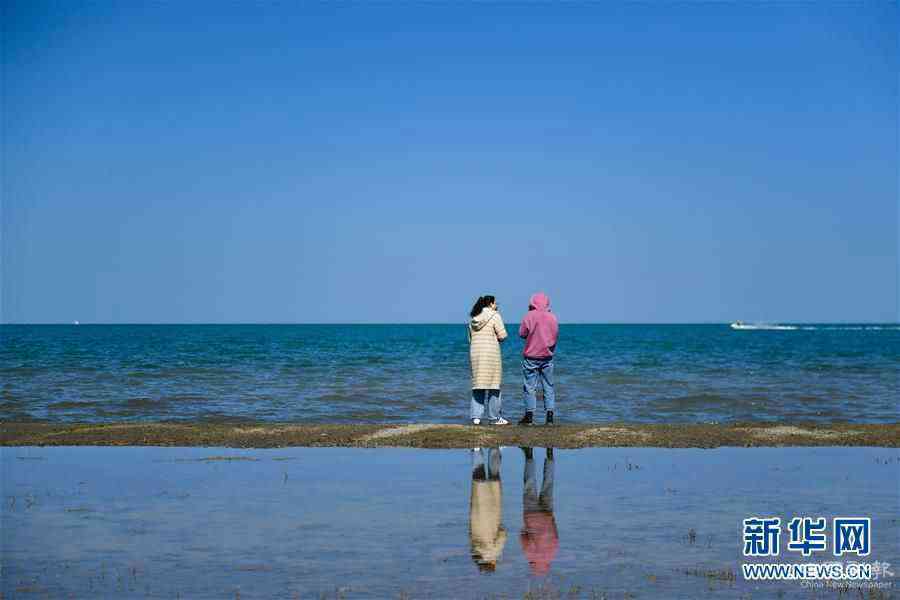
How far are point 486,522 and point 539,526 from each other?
1.63 feet

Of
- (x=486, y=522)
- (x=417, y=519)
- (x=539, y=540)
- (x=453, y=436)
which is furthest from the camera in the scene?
(x=453, y=436)

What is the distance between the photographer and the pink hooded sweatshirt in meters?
18.2

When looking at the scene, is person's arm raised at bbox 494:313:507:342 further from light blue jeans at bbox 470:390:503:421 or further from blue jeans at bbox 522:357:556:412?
light blue jeans at bbox 470:390:503:421

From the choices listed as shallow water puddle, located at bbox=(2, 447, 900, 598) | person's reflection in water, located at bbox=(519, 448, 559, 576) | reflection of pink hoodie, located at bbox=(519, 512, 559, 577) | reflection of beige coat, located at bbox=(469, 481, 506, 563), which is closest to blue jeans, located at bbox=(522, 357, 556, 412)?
shallow water puddle, located at bbox=(2, 447, 900, 598)

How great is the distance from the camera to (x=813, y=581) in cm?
758

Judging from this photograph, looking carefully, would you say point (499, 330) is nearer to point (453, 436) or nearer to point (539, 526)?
A: point (453, 436)

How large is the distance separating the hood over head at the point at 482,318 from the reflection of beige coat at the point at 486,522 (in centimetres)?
657

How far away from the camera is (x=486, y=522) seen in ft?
31.1

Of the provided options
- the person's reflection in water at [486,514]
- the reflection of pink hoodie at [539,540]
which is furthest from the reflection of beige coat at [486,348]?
the reflection of pink hoodie at [539,540]

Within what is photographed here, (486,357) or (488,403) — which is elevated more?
(486,357)

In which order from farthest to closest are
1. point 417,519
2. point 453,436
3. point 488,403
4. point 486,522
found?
point 488,403 < point 453,436 < point 417,519 < point 486,522

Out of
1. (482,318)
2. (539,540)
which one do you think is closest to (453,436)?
(482,318)

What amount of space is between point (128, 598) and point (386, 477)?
17.8ft

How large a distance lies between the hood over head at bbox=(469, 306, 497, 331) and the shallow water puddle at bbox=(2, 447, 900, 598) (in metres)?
3.82
